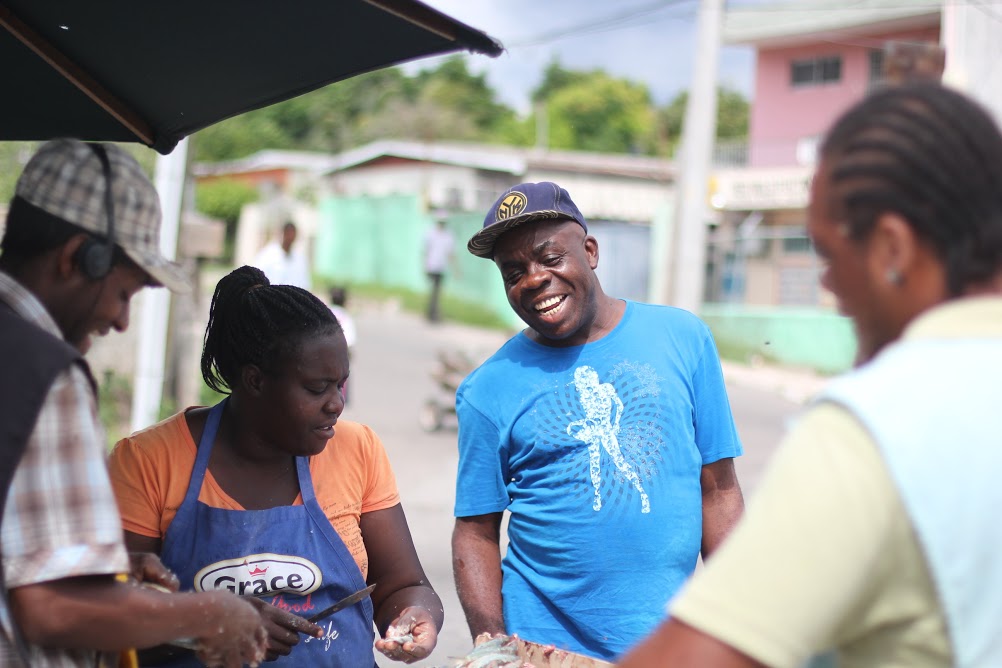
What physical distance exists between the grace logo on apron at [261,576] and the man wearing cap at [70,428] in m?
0.53

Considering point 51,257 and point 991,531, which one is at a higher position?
point 51,257

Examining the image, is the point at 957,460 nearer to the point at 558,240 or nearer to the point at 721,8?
the point at 558,240

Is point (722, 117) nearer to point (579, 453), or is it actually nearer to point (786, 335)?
point (786, 335)

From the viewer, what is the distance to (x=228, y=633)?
1950 millimetres

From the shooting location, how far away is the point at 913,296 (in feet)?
4.29

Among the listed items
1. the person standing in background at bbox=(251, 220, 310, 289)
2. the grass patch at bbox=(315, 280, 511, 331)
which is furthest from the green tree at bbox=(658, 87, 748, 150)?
the person standing in background at bbox=(251, 220, 310, 289)

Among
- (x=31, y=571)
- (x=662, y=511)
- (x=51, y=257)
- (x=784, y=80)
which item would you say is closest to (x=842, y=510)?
(x=31, y=571)

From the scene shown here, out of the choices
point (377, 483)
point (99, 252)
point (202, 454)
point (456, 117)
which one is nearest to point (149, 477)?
point (202, 454)

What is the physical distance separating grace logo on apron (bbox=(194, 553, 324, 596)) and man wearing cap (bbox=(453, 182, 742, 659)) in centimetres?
57

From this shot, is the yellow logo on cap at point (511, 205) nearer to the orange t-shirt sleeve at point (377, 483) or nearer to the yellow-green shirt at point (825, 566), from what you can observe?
the orange t-shirt sleeve at point (377, 483)

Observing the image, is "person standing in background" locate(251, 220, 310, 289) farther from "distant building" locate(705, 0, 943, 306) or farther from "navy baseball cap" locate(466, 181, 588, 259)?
"distant building" locate(705, 0, 943, 306)

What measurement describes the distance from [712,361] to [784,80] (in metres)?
29.7

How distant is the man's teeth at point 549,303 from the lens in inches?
117

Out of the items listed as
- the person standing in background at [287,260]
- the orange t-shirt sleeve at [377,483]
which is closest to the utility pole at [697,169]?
the person standing in background at [287,260]
